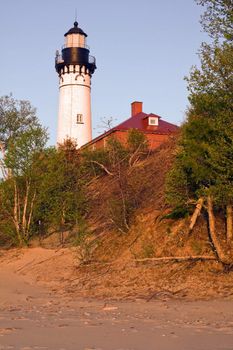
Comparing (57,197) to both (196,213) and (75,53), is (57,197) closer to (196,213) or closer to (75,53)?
(196,213)

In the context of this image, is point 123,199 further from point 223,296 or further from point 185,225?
point 223,296

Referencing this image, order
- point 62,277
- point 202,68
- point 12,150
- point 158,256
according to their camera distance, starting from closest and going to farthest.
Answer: point 202,68 < point 158,256 < point 62,277 < point 12,150

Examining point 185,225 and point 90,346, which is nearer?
point 90,346

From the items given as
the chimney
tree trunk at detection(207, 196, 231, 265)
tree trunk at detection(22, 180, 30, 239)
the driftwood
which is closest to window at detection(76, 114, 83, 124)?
the chimney

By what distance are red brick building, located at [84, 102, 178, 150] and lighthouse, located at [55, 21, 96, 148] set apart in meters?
3.14

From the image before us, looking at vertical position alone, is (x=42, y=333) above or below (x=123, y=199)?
below

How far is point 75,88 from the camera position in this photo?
45.7m

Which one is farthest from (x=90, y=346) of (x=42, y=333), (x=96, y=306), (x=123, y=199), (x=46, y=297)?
(x=123, y=199)

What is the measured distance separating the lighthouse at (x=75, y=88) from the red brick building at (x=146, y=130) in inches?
124

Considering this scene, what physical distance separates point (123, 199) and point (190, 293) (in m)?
7.82

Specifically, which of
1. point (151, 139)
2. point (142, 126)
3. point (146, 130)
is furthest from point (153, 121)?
point (151, 139)

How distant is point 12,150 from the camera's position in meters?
26.5

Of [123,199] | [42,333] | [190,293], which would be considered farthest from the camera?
[123,199]

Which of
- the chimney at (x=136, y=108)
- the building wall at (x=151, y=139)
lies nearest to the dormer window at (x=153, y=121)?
the building wall at (x=151, y=139)
